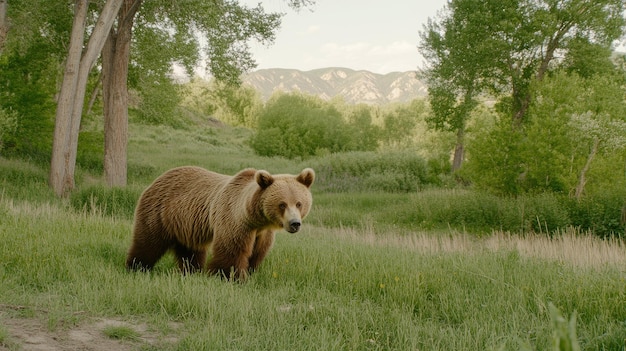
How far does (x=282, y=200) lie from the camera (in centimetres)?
518

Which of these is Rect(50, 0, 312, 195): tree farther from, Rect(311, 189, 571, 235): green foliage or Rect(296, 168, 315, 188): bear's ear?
Rect(296, 168, 315, 188): bear's ear

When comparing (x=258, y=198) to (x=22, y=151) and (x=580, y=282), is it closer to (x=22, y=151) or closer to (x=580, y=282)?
(x=580, y=282)

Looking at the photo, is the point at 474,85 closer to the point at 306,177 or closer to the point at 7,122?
the point at 7,122

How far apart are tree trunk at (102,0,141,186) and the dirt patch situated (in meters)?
11.9

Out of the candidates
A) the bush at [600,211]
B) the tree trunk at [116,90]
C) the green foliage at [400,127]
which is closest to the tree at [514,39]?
the bush at [600,211]

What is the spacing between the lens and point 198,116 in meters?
69.3

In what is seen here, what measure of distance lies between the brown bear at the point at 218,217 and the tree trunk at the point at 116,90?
384 inches

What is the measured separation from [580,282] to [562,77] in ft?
54.8

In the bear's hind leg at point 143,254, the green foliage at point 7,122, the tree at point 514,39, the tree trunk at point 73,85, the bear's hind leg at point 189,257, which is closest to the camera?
the bear's hind leg at point 143,254

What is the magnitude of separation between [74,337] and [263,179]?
222 cm

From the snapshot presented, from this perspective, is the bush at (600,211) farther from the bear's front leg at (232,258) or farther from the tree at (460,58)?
the bear's front leg at (232,258)

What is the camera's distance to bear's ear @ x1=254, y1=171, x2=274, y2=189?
206 inches

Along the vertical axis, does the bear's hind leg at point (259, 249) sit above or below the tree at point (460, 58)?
below

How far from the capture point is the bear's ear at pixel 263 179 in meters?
5.24
